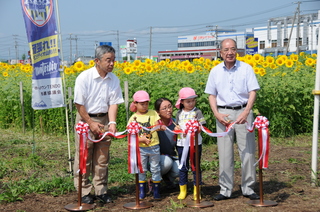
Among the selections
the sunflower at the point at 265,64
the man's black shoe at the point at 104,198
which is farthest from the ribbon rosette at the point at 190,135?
the sunflower at the point at 265,64

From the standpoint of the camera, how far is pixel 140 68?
10.8m

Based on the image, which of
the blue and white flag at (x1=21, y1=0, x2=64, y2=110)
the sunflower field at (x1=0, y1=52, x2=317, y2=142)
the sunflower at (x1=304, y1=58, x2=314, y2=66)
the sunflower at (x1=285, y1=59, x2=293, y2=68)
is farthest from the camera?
the sunflower at (x1=304, y1=58, x2=314, y2=66)

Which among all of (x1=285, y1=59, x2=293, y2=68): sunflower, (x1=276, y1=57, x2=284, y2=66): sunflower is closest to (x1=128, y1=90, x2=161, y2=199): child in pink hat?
(x1=285, y1=59, x2=293, y2=68): sunflower

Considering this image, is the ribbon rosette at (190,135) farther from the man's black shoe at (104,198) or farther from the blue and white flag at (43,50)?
the blue and white flag at (43,50)

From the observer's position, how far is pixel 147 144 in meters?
5.00

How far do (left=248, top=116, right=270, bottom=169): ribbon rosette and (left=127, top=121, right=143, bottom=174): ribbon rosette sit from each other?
47.7 inches

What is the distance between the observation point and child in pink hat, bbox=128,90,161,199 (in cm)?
502

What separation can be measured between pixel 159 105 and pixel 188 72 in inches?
202

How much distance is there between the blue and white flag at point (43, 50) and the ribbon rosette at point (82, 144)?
4.95ft

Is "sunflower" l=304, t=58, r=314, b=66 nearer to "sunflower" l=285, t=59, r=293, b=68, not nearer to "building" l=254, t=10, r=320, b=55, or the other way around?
"sunflower" l=285, t=59, r=293, b=68

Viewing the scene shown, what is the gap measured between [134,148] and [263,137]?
1369mm

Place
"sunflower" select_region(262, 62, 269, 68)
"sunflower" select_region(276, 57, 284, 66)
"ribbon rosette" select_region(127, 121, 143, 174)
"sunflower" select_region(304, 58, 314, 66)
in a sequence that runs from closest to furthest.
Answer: "ribbon rosette" select_region(127, 121, 143, 174)
"sunflower" select_region(262, 62, 269, 68)
"sunflower" select_region(276, 57, 284, 66)
"sunflower" select_region(304, 58, 314, 66)

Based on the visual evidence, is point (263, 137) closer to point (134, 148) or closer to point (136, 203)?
point (134, 148)

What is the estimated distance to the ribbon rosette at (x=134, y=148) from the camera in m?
4.67
